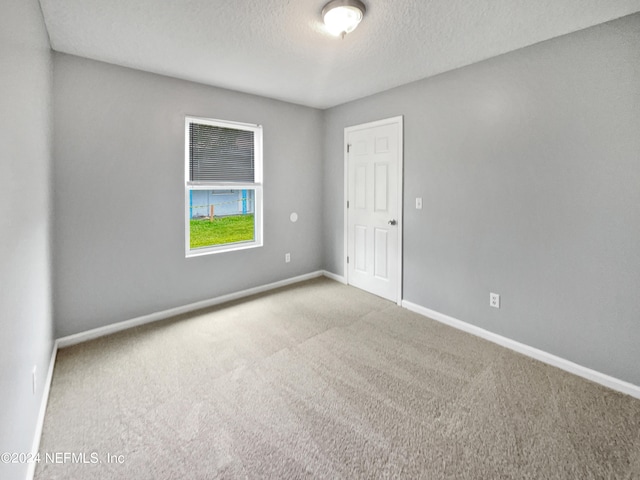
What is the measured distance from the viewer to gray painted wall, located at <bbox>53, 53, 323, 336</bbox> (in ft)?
8.70

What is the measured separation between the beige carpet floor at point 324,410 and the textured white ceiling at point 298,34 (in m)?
2.43

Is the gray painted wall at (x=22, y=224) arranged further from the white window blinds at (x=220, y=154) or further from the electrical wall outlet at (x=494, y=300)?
the electrical wall outlet at (x=494, y=300)

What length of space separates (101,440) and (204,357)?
0.89 m

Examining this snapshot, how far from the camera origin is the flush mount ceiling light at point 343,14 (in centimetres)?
189

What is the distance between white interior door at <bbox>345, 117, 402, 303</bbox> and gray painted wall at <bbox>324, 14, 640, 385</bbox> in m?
0.20

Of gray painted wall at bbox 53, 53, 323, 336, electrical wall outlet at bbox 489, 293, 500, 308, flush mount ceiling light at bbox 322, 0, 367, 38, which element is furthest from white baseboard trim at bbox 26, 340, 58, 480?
electrical wall outlet at bbox 489, 293, 500, 308

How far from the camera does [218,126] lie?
11.7ft

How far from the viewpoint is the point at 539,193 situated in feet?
8.09

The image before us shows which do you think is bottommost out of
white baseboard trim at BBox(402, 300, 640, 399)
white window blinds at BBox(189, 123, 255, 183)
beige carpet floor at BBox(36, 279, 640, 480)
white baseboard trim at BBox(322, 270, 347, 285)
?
beige carpet floor at BBox(36, 279, 640, 480)

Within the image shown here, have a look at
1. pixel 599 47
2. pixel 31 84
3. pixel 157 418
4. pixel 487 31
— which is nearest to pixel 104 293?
pixel 157 418

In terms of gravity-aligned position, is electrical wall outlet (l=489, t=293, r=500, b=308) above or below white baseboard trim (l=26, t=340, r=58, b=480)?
above

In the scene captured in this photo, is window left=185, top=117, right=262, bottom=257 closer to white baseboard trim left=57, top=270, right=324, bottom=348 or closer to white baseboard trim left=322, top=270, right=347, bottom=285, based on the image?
white baseboard trim left=57, top=270, right=324, bottom=348

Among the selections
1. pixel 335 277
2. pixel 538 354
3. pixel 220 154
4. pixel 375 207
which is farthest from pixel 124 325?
pixel 538 354

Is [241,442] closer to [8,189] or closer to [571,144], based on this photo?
[8,189]
